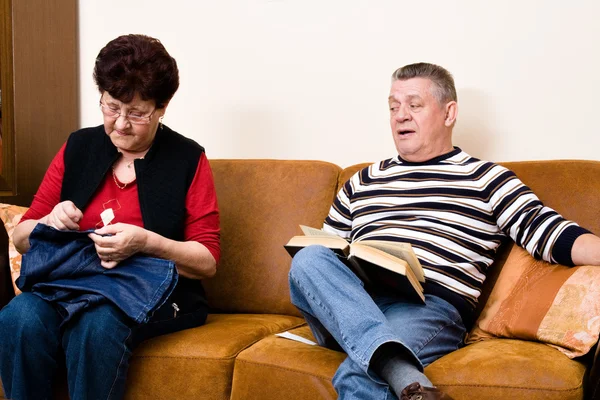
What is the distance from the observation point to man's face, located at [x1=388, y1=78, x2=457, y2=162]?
85.0 inches

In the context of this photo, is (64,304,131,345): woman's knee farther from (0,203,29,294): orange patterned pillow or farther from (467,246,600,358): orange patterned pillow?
(467,246,600,358): orange patterned pillow

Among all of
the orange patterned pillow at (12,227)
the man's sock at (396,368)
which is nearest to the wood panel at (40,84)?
the orange patterned pillow at (12,227)

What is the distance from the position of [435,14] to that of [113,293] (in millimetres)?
1526

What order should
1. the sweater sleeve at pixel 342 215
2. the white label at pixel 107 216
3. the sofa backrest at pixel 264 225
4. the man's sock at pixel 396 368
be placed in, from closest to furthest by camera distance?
1. the man's sock at pixel 396 368
2. the white label at pixel 107 216
3. the sweater sleeve at pixel 342 215
4. the sofa backrest at pixel 264 225

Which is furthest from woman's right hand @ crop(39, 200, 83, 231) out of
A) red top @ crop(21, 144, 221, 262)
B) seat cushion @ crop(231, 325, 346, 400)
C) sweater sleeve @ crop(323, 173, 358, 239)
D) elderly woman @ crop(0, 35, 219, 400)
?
sweater sleeve @ crop(323, 173, 358, 239)

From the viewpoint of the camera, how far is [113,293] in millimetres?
1828

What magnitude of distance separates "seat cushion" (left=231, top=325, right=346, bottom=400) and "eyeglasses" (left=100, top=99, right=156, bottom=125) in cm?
76

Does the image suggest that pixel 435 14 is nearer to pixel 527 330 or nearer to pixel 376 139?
pixel 376 139

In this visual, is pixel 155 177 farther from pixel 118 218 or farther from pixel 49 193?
pixel 49 193

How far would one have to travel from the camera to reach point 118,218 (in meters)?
2.11

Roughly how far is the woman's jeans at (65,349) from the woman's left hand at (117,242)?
0.44ft

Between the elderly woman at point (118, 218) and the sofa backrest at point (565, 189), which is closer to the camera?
the elderly woman at point (118, 218)

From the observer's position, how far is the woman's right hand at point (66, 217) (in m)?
1.90

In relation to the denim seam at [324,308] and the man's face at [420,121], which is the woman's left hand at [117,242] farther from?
the man's face at [420,121]
